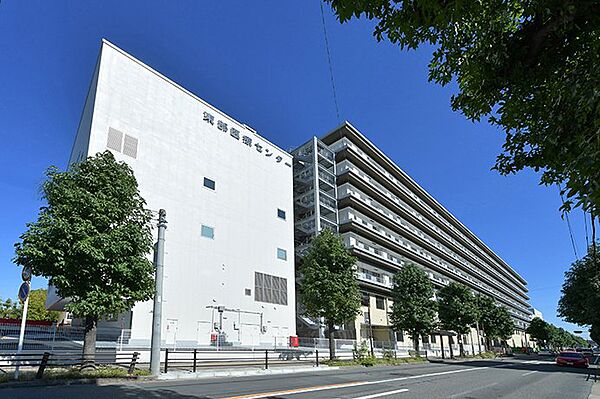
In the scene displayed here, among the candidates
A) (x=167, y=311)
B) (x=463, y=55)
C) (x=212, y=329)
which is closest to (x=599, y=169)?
(x=463, y=55)

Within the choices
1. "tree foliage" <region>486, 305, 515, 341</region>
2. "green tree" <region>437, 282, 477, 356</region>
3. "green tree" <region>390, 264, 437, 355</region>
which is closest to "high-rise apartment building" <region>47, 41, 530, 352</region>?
"green tree" <region>390, 264, 437, 355</region>

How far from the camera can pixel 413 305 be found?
119 ft

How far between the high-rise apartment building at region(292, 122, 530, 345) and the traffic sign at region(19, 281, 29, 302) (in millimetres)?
30808

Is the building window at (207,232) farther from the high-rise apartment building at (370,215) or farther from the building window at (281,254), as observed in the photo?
the high-rise apartment building at (370,215)

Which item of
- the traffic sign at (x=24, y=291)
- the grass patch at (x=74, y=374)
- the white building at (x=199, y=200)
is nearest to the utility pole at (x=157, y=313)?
the grass patch at (x=74, y=374)

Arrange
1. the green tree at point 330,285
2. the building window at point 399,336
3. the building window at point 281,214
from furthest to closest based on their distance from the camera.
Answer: the building window at point 399,336
the building window at point 281,214
the green tree at point 330,285

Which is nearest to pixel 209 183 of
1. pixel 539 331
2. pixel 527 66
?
pixel 527 66

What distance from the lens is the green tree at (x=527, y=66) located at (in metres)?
3.14

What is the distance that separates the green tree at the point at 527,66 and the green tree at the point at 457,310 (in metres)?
46.7

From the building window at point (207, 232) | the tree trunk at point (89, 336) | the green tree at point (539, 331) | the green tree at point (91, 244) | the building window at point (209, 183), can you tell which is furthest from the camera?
the green tree at point (539, 331)

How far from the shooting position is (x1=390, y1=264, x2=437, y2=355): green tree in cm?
3625

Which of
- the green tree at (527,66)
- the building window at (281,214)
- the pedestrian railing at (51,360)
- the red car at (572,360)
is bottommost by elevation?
the red car at (572,360)

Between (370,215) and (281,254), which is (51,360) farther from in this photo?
(370,215)

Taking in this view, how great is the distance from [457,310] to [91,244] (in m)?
44.3
